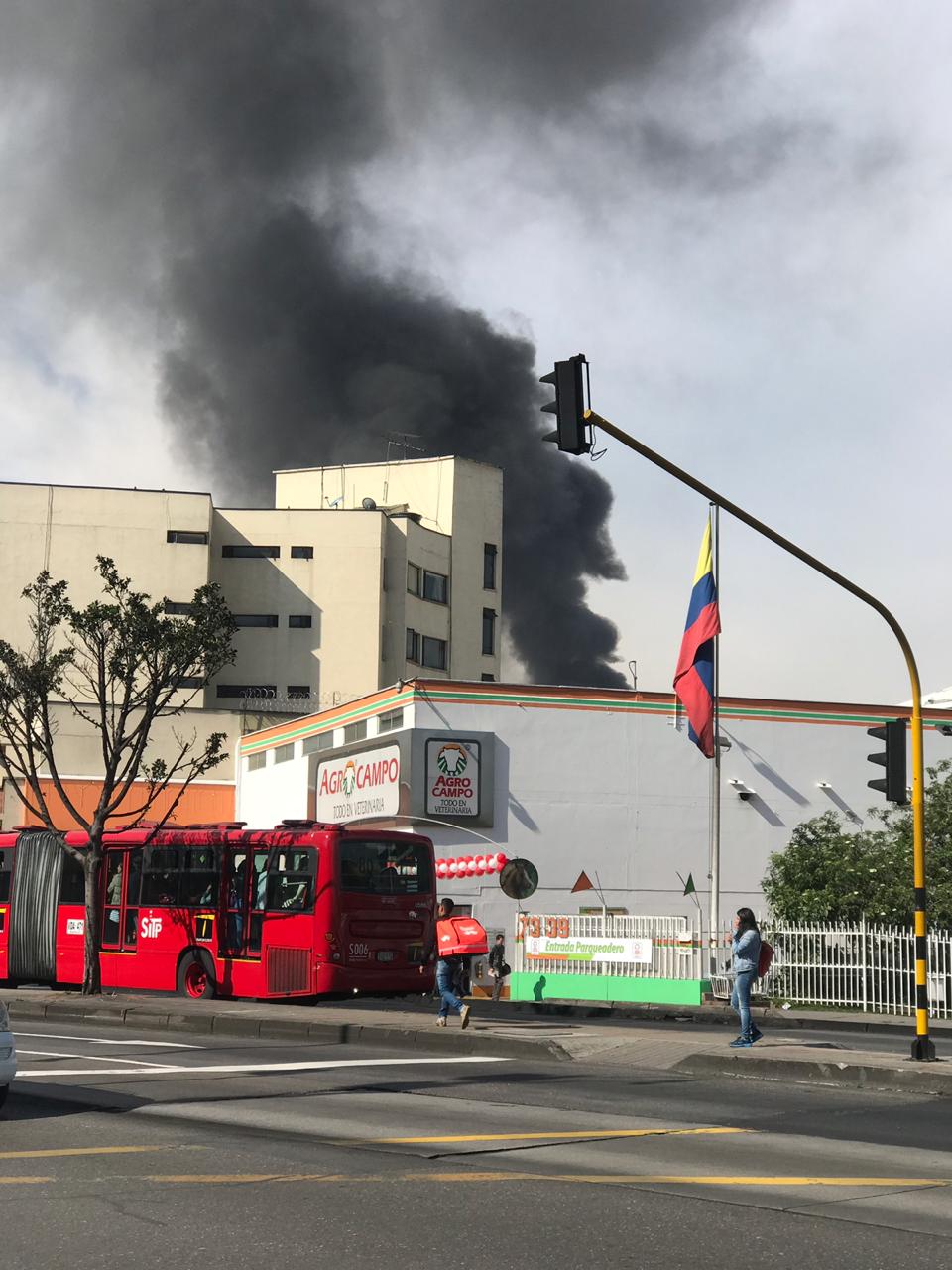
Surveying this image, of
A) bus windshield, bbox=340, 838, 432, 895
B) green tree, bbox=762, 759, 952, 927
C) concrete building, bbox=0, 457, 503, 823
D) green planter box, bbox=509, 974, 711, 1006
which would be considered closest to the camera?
bus windshield, bbox=340, 838, 432, 895

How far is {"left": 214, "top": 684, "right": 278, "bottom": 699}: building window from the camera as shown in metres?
74.3

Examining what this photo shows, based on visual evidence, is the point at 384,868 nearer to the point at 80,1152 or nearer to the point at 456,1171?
the point at 80,1152

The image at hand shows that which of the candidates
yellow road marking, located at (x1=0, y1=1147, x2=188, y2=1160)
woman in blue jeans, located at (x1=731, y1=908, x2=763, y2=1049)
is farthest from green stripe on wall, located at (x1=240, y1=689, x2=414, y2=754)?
yellow road marking, located at (x1=0, y1=1147, x2=188, y2=1160)

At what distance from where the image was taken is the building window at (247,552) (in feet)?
247

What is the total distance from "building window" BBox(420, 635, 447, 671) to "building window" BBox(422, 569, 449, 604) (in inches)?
79.4

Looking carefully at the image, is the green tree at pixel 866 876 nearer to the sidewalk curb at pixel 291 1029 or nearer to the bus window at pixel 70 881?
the sidewalk curb at pixel 291 1029

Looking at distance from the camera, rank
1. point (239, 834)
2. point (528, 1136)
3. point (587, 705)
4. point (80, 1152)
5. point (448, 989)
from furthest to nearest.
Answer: point (587, 705) < point (239, 834) < point (448, 989) < point (528, 1136) < point (80, 1152)

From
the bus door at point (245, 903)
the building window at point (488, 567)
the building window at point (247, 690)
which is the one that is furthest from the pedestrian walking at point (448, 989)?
the building window at point (488, 567)

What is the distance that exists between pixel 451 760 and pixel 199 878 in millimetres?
12666

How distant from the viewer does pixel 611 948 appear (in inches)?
1179

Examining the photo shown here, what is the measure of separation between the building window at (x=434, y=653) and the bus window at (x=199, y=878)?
49940 mm

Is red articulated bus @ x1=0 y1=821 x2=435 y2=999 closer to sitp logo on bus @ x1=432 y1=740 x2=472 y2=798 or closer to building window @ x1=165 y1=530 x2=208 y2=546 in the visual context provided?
sitp logo on bus @ x1=432 y1=740 x2=472 y2=798

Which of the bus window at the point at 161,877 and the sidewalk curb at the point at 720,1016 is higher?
the bus window at the point at 161,877

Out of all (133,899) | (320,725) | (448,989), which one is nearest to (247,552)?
(320,725)
